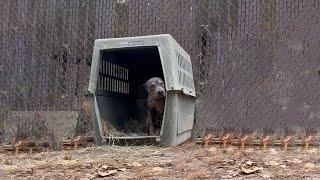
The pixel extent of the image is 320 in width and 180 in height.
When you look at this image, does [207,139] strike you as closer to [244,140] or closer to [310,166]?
[244,140]

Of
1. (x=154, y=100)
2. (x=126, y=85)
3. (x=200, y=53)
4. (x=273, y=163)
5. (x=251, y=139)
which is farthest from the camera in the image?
(x=126, y=85)

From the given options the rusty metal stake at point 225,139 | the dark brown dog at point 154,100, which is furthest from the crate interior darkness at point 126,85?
the rusty metal stake at point 225,139

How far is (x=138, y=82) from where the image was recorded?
5770 millimetres

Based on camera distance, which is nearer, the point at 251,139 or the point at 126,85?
the point at 251,139

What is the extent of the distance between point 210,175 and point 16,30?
3.76 metres

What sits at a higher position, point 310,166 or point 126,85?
point 126,85

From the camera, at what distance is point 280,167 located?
2.88 metres

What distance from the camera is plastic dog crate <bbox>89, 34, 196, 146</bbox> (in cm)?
409

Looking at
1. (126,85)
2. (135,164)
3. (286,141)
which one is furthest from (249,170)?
(126,85)

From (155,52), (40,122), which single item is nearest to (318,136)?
(155,52)

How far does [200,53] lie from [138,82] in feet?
3.01

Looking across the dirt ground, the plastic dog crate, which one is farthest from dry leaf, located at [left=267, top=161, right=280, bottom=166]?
A: the plastic dog crate

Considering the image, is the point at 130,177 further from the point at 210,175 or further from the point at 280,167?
the point at 280,167

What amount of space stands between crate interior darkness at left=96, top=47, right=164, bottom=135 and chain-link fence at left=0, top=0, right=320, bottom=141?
0.35m
